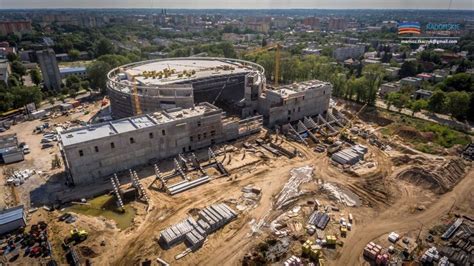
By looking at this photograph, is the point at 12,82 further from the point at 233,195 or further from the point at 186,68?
the point at 233,195

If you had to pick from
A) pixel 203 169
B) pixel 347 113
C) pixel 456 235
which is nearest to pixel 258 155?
pixel 203 169

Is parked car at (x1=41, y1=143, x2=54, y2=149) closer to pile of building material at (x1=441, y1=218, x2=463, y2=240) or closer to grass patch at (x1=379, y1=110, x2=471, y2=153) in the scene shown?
pile of building material at (x1=441, y1=218, x2=463, y2=240)

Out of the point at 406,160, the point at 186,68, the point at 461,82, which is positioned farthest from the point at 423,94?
the point at 186,68

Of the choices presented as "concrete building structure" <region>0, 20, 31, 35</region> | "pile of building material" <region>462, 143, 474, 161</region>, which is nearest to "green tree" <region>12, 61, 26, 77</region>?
"concrete building structure" <region>0, 20, 31, 35</region>

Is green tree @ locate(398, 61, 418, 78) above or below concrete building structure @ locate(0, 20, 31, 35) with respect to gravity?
below

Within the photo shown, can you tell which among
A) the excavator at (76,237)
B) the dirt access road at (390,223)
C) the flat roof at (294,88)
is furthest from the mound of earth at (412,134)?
the excavator at (76,237)

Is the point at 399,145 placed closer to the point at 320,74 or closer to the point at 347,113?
the point at 347,113
